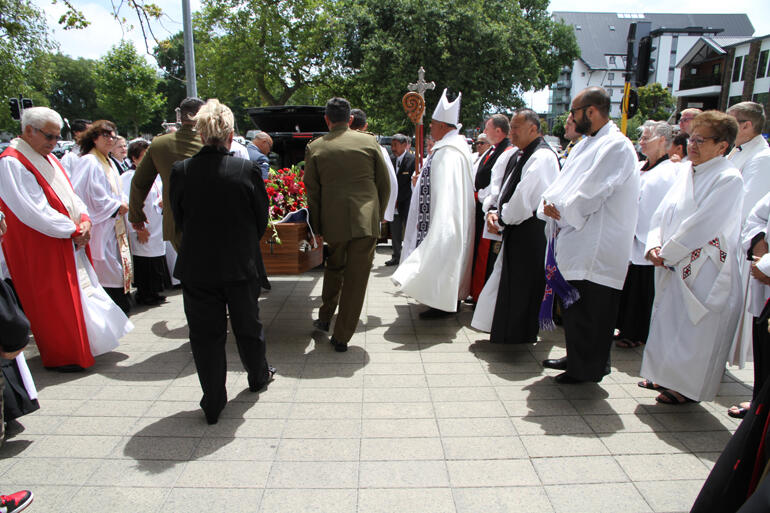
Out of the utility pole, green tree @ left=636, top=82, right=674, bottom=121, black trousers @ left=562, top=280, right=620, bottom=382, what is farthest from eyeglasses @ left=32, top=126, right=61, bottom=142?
green tree @ left=636, top=82, right=674, bottom=121

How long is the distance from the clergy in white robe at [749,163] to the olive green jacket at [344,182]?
9.18 ft

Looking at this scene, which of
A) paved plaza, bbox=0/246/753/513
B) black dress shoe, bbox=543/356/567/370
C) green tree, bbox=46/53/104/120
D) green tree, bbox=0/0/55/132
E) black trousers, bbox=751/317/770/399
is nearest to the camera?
paved plaza, bbox=0/246/753/513

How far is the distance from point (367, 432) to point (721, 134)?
9.39 ft

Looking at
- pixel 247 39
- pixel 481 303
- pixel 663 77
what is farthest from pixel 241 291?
pixel 663 77

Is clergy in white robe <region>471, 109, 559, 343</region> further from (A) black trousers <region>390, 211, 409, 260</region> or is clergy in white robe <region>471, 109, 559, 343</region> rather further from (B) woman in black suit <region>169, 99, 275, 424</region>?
(A) black trousers <region>390, 211, 409, 260</region>

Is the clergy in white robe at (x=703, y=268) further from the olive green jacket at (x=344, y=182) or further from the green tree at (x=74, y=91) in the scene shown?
the green tree at (x=74, y=91)

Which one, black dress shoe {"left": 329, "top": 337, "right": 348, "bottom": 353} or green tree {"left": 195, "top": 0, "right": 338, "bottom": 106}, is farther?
green tree {"left": 195, "top": 0, "right": 338, "bottom": 106}

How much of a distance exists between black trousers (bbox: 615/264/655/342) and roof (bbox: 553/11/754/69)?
3112 inches

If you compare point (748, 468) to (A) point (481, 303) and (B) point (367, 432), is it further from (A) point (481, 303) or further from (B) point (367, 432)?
(A) point (481, 303)

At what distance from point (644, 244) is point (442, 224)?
182cm

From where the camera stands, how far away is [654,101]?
36.8 meters

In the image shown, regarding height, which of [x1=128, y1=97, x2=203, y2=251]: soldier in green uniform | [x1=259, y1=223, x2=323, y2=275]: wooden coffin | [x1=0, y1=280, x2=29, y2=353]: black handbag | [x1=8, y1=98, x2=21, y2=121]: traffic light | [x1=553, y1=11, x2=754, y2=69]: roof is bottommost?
[x1=259, y1=223, x2=323, y2=275]: wooden coffin

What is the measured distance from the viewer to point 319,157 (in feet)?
14.5

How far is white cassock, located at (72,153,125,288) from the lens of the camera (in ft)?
16.1
